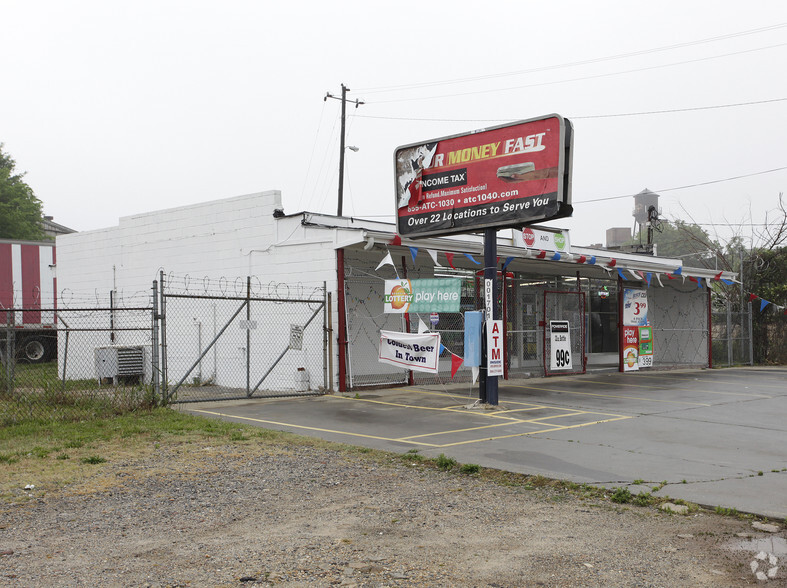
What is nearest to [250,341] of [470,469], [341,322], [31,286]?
[341,322]

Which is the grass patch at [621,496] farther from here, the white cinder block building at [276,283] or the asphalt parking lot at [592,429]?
the white cinder block building at [276,283]

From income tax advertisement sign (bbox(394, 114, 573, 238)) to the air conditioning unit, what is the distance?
7354 millimetres

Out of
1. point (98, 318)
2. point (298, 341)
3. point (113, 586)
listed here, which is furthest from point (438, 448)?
point (98, 318)

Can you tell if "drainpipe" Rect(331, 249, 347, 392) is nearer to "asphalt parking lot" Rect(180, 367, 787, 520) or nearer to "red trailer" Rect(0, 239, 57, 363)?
"asphalt parking lot" Rect(180, 367, 787, 520)

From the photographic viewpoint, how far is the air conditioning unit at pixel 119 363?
54.5ft

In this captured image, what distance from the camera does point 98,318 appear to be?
22203mm

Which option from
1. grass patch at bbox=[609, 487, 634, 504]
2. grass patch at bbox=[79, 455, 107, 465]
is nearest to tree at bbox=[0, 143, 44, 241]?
grass patch at bbox=[79, 455, 107, 465]

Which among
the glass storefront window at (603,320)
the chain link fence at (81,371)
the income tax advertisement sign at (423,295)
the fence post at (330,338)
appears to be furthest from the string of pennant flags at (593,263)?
the chain link fence at (81,371)

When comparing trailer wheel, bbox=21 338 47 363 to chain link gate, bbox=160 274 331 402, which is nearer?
chain link gate, bbox=160 274 331 402

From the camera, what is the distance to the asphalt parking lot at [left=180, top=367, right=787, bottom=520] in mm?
7391

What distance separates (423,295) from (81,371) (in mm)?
11805

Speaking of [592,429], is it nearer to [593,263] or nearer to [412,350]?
[412,350]

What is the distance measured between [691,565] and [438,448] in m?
4.54

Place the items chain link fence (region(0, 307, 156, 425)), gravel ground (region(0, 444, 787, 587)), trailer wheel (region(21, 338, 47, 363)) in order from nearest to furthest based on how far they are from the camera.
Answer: gravel ground (region(0, 444, 787, 587)) → chain link fence (region(0, 307, 156, 425)) → trailer wheel (region(21, 338, 47, 363))
